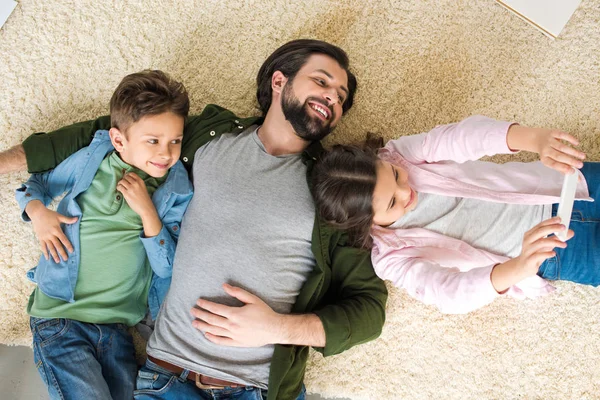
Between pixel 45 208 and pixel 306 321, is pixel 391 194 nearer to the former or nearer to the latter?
pixel 306 321

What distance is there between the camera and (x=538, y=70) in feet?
5.44

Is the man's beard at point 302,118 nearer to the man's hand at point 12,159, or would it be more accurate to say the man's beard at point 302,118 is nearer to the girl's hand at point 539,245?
the girl's hand at point 539,245

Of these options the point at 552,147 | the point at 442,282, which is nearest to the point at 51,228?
the point at 442,282

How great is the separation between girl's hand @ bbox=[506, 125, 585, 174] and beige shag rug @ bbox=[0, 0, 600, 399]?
1.49ft

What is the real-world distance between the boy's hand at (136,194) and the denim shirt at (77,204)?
0.05 m

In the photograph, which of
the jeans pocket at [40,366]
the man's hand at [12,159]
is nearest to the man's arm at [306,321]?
the jeans pocket at [40,366]

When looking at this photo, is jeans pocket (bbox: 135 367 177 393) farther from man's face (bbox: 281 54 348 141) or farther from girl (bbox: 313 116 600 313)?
man's face (bbox: 281 54 348 141)

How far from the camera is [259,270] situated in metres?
1.41

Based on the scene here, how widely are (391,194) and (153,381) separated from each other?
85cm

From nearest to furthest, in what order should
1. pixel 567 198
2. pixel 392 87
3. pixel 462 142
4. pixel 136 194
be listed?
1. pixel 567 198
2. pixel 462 142
3. pixel 136 194
4. pixel 392 87

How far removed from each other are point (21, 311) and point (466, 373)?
1.45m

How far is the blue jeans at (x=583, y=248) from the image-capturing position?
137cm

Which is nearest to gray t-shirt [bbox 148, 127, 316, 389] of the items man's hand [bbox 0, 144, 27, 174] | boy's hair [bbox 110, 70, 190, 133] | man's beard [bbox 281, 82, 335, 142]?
man's beard [bbox 281, 82, 335, 142]

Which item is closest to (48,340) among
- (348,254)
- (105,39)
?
(348,254)
